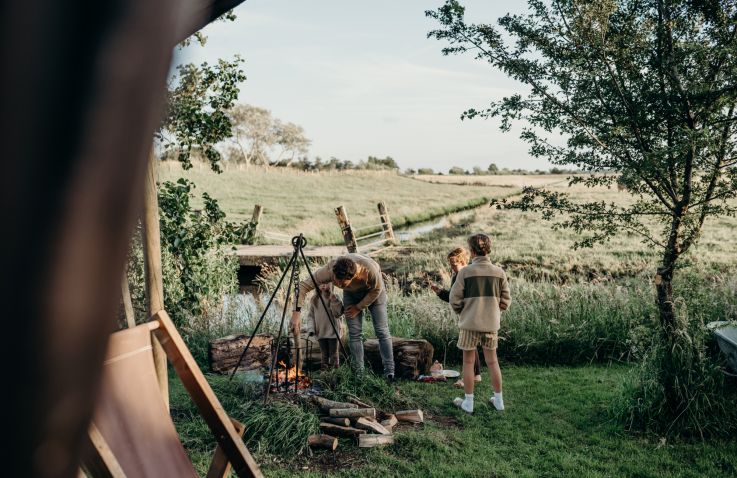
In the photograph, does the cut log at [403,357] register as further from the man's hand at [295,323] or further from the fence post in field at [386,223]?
the fence post in field at [386,223]

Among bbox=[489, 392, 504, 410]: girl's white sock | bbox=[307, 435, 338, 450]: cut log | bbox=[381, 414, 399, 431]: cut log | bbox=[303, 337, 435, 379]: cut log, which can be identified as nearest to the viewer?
bbox=[307, 435, 338, 450]: cut log

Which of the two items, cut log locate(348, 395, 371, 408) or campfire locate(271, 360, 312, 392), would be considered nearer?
cut log locate(348, 395, 371, 408)

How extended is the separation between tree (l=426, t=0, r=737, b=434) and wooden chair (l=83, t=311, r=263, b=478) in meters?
3.53

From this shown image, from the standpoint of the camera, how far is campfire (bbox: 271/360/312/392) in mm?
6618

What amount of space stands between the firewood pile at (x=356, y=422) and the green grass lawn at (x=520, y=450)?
9cm

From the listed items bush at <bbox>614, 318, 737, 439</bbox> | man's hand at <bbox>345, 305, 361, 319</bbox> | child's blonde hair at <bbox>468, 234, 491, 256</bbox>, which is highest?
child's blonde hair at <bbox>468, 234, 491, 256</bbox>

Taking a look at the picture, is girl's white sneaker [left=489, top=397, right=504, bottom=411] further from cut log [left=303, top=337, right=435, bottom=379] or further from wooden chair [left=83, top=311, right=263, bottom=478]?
wooden chair [left=83, top=311, right=263, bottom=478]

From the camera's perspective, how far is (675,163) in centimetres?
566

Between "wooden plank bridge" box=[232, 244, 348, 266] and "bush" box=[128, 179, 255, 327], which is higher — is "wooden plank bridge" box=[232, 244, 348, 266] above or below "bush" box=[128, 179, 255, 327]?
below

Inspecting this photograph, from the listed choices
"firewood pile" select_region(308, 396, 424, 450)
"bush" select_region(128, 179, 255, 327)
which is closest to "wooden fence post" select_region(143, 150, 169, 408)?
"firewood pile" select_region(308, 396, 424, 450)

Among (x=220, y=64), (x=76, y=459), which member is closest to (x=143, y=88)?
(x=76, y=459)

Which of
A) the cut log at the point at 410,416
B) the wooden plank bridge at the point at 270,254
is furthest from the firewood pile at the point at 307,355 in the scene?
the wooden plank bridge at the point at 270,254

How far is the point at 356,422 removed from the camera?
6074 millimetres

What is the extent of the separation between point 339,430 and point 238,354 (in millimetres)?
2203
